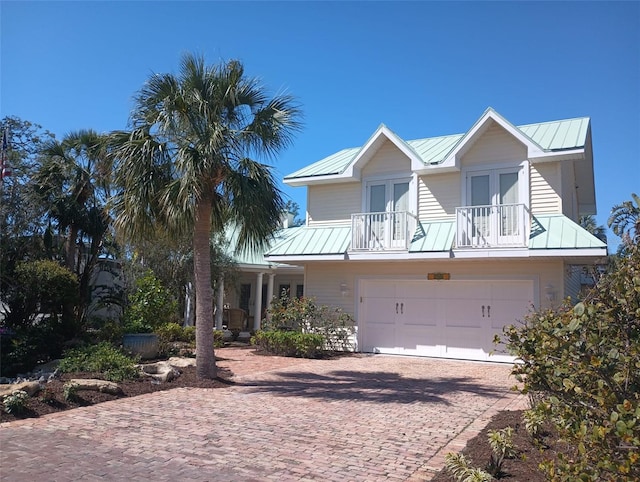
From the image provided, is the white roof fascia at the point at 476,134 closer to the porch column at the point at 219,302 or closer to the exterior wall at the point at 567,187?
the exterior wall at the point at 567,187

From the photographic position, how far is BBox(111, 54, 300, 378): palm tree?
10.6 metres

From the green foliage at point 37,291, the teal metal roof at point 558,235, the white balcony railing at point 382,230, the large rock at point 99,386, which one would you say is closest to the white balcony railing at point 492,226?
the teal metal roof at point 558,235

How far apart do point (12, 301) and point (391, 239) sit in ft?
35.3

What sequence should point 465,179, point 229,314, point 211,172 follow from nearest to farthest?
1. point 211,172
2. point 465,179
3. point 229,314

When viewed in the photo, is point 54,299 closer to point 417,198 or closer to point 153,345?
point 153,345

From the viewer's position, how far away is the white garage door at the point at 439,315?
1612 cm

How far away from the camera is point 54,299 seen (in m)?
13.1

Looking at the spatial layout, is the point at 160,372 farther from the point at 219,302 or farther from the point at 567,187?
the point at 567,187

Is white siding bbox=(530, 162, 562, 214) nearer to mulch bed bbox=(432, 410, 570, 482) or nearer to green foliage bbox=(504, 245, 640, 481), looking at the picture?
mulch bed bbox=(432, 410, 570, 482)

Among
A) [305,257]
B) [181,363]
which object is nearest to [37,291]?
[181,363]

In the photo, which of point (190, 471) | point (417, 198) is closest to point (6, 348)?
point (190, 471)

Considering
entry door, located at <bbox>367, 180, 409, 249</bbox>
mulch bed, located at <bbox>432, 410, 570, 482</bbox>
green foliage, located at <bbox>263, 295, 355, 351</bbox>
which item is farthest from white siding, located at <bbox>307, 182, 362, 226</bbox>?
mulch bed, located at <bbox>432, 410, 570, 482</bbox>

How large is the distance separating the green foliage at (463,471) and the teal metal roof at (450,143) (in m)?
11.7

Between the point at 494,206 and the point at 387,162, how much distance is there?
427cm
